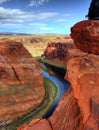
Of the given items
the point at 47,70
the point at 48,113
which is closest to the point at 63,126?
the point at 48,113

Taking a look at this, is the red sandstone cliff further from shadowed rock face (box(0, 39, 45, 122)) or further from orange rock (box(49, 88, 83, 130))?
shadowed rock face (box(0, 39, 45, 122))

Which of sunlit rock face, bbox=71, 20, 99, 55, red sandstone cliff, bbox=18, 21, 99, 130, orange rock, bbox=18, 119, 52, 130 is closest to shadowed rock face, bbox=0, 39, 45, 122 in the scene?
orange rock, bbox=18, 119, 52, 130

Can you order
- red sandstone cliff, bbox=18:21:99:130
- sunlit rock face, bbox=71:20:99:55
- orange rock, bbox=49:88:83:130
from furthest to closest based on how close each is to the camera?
orange rock, bbox=49:88:83:130 < sunlit rock face, bbox=71:20:99:55 < red sandstone cliff, bbox=18:21:99:130

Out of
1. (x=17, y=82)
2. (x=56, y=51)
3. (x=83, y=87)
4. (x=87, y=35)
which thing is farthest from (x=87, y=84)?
(x=56, y=51)

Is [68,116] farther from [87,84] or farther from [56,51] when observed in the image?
[56,51]

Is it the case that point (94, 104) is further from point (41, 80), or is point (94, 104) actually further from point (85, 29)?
point (41, 80)

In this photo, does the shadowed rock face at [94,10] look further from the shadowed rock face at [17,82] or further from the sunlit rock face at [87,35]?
the shadowed rock face at [17,82]

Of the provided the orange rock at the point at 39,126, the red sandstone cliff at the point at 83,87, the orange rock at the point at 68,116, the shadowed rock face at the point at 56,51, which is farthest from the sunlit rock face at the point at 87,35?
the shadowed rock face at the point at 56,51

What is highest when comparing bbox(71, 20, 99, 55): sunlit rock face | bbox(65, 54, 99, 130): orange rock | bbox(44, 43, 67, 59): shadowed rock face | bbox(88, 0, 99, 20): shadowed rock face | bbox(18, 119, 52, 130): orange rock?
bbox(88, 0, 99, 20): shadowed rock face
